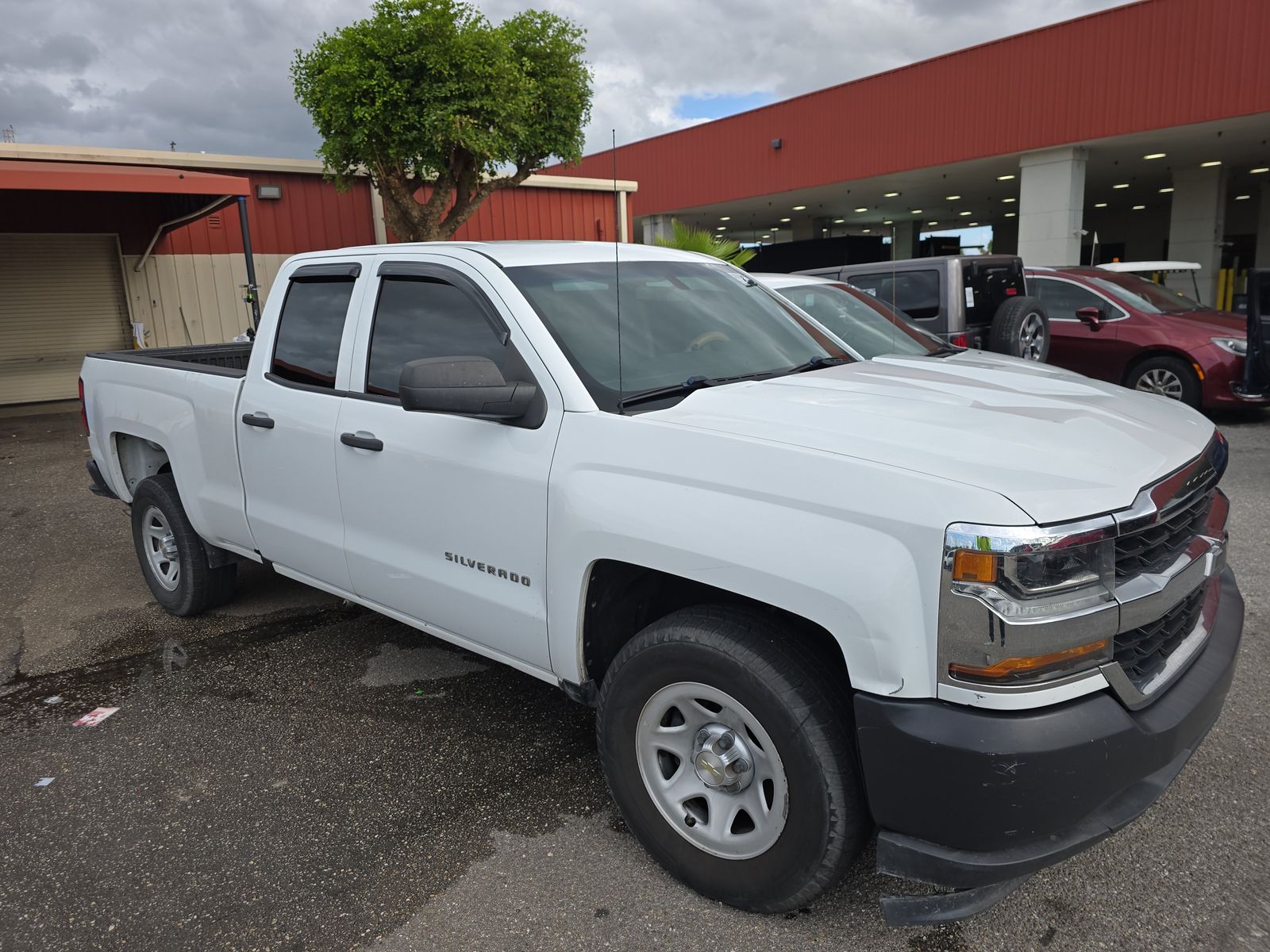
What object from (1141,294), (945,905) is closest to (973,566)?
(945,905)

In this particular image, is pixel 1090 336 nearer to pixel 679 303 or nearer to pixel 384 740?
pixel 679 303

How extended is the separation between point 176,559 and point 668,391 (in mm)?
3495

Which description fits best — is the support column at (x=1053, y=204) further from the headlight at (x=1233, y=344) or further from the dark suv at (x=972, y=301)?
the dark suv at (x=972, y=301)

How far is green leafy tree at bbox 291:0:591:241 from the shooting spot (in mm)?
13359

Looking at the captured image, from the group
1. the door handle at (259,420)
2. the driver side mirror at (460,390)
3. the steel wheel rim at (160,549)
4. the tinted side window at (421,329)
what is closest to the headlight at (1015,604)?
the driver side mirror at (460,390)

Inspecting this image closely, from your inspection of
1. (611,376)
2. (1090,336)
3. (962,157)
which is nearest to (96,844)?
(611,376)

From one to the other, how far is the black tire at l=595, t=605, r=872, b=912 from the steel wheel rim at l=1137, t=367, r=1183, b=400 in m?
9.19

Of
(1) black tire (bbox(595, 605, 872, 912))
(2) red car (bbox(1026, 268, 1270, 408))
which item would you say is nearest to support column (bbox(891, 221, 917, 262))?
(2) red car (bbox(1026, 268, 1270, 408))

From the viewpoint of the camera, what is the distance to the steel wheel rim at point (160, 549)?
5.03m

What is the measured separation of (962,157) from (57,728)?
19.9 metres

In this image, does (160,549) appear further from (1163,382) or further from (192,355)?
(1163,382)

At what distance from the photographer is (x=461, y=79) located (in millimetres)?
13703

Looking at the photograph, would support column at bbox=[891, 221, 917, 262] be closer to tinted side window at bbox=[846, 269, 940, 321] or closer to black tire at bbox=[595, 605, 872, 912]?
tinted side window at bbox=[846, 269, 940, 321]

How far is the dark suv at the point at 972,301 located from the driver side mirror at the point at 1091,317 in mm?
1204
